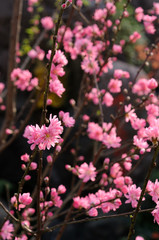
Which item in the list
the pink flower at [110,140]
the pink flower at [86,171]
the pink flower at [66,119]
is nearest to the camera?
the pink flower at [66,119]

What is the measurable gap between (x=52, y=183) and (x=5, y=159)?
3.70ft

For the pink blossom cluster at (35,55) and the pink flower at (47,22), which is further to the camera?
the pink flower at (47,22)

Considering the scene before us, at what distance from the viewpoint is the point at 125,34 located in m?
6.20

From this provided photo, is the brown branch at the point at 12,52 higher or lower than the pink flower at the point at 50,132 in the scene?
higher

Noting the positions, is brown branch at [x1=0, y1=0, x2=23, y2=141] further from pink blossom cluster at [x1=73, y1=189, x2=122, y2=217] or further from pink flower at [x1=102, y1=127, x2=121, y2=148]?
pink blossom cluster at [x1=73, y1=189, x2=122, y2=217]

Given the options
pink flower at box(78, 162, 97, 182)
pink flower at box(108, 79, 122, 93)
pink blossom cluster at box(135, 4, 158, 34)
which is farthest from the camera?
pink blossom cluster at box(135, 4, 158, 34)

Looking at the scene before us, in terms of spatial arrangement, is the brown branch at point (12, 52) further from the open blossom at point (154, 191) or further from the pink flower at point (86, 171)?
the open blossom at point (154, 191)

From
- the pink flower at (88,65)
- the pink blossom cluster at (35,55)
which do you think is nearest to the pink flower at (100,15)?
the pink flower at (88,65)

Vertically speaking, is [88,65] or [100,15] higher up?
[100,15]

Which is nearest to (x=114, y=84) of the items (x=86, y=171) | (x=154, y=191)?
(x=86, y=171)

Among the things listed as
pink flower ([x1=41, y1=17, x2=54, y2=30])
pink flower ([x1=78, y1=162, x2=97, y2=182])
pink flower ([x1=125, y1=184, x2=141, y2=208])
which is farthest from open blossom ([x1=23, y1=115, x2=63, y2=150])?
pink flower ([x1=41, y1=17, x2=54, y2=30])

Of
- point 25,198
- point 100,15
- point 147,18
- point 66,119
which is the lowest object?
point 25,198

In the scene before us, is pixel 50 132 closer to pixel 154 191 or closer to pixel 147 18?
pixel 154 191

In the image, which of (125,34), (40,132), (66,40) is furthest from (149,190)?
(125,34)
